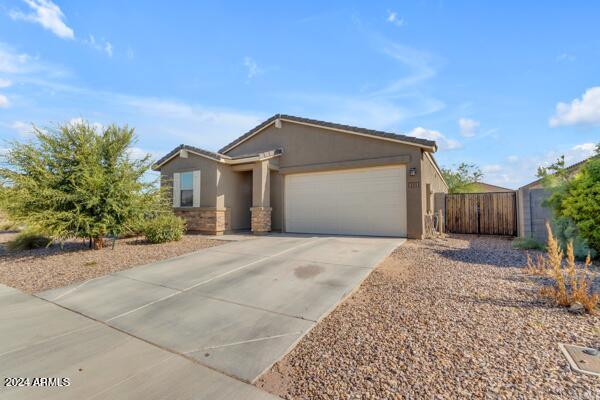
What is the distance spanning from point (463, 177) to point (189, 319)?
2803 cm

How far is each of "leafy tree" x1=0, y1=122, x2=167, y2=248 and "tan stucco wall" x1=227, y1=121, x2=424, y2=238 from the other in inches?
244

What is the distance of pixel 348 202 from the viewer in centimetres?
1137

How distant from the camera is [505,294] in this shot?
4250mm

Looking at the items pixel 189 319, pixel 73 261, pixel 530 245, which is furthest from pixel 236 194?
pixel 530 245

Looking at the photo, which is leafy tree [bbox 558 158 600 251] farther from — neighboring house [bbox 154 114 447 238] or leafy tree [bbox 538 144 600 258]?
neighboring house [bbox 154 114 447 238]

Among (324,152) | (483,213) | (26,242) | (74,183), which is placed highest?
(324,152)

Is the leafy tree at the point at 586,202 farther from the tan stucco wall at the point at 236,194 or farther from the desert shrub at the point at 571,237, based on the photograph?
the tan stucco wall at the point at 236,194

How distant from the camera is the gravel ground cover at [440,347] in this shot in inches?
87.7

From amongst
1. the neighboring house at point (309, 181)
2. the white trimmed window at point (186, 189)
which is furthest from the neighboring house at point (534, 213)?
the white trimmed window at point (186, 189)

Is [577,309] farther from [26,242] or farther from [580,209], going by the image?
[26,242]

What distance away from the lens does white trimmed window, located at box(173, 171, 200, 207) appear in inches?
497

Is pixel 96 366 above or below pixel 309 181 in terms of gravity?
below

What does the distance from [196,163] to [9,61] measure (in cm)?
651

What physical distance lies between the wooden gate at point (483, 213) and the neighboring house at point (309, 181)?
7.35ft
